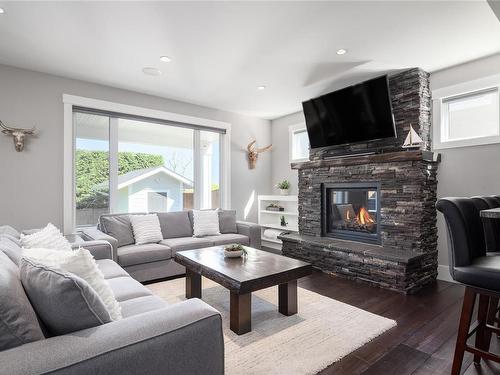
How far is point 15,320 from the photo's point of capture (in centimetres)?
94

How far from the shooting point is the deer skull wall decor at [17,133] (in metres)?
3.35

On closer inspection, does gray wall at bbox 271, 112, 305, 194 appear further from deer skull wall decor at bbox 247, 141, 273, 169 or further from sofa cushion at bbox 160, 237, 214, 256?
sofa cushion at bbox 160, 237, 214, 256

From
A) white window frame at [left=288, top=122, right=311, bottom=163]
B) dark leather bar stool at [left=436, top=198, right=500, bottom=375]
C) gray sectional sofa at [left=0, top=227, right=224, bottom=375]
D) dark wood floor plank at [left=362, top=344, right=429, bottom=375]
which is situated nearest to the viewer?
gray sectional sofa at [left=0, top=227, right=224, bottom=375]

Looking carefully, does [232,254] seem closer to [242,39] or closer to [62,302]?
[62,302]

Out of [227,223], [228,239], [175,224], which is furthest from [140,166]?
[228,239]

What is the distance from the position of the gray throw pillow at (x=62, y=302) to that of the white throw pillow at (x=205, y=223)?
10.3 ft

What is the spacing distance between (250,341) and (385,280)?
186 cm

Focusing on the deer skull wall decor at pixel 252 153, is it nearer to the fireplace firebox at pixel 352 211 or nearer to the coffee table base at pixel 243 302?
the fireplace firebox at pixel 352 211

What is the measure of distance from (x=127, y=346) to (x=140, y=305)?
2.70 ft

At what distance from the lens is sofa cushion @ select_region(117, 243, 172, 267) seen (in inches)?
128

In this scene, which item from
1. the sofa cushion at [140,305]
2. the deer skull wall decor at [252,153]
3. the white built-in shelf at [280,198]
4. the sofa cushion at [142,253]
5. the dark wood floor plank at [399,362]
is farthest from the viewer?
the deer skull wall decor at [252,153]

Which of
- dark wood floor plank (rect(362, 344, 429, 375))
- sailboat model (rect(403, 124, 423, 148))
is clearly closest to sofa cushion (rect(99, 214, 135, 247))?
dark wood floor plank (rect(362, 344, 429, 375))

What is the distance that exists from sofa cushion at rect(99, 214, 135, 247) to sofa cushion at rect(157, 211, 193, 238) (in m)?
0.49

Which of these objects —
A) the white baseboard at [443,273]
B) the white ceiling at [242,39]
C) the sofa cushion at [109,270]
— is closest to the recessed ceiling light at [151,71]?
the white ceiling at [242,39]
